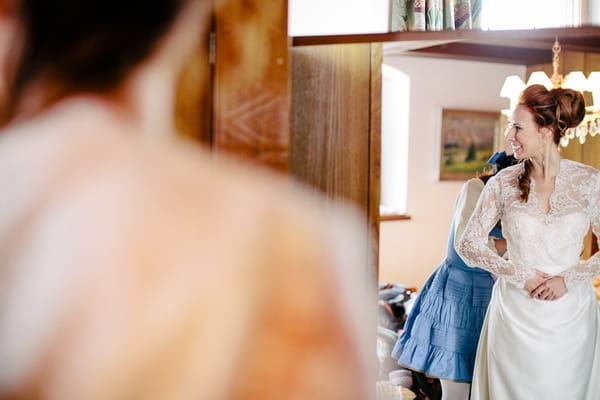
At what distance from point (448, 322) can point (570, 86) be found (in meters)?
0.50

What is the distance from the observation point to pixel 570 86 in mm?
973

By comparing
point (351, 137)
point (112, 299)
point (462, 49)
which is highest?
point (462, 49)

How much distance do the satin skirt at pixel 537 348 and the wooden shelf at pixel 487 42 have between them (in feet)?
1.41

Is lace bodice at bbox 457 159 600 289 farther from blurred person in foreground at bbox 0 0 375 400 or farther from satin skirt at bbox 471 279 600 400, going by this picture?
blurred person in foreground at bbox 0 0 375 400

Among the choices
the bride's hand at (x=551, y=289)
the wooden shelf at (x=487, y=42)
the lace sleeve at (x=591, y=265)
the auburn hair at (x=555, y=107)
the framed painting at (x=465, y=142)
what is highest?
the wooden shelf at (x=487, y=42)

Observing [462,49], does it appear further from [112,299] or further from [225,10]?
[112,299]

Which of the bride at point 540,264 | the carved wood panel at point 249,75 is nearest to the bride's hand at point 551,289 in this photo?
the bride at point 540,264

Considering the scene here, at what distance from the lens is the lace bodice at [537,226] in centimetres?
101

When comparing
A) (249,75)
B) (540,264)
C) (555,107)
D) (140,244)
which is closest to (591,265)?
(540,264)

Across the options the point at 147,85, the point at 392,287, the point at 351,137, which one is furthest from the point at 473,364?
the point at 147,85

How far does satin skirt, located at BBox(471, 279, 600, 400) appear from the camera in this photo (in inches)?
41.5

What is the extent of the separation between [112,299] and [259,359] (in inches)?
12.5

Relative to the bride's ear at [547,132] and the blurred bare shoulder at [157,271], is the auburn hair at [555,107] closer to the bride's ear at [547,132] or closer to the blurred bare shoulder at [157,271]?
the bride's ear at [547,132]

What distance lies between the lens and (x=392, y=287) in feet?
3.61
